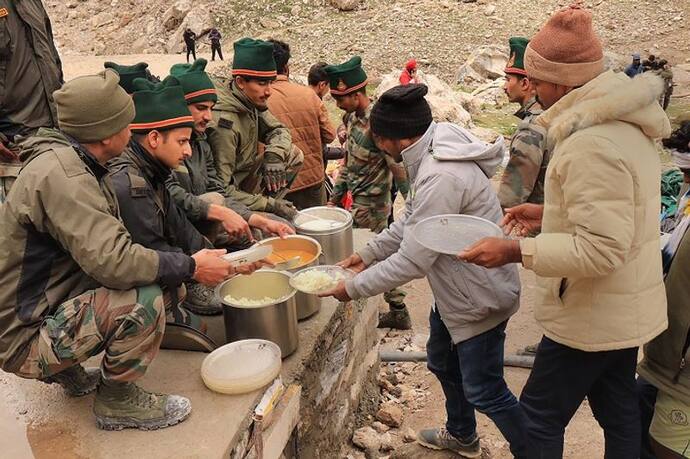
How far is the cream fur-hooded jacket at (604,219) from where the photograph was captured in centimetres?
232

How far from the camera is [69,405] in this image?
2916 mm

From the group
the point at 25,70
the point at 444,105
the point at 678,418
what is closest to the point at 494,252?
the point at 678,418

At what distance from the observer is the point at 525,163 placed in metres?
3.95

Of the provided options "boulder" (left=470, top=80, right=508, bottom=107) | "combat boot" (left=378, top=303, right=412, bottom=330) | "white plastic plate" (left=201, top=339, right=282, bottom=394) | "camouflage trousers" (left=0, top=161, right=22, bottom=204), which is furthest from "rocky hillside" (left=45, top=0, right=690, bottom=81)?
"camouflage trousers" (left=0, top=161, right=22, bottom=204)

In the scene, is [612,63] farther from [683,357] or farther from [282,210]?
[282,210]

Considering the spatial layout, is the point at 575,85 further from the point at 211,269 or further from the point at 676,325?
the point at 211,269

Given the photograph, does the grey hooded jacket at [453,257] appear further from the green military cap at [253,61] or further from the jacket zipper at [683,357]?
the green military cap at [253,61]

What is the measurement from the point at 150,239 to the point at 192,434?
998 millimetres

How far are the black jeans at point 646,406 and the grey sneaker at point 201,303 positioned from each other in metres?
2.53

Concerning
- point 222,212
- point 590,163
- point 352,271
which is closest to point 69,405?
point 222,212

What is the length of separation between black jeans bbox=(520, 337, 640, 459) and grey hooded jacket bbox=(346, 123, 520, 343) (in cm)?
38

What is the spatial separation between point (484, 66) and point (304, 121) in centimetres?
1500

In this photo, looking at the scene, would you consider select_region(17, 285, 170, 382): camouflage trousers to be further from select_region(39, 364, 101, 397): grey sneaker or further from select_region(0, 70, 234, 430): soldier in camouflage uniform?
select_region(39, 364, 101, 397): grey sneaker

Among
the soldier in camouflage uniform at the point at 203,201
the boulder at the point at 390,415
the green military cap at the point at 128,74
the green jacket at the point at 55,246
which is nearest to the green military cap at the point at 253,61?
the soldier in camouflage uniform at the point at 203,201
